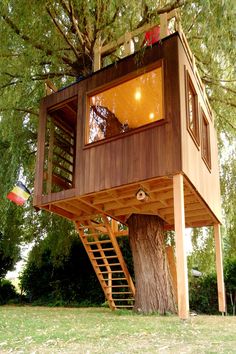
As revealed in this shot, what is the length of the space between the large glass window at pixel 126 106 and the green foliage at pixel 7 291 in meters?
7.56

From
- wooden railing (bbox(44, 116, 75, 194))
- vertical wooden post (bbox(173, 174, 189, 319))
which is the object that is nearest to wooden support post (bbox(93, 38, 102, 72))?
wooden railing (bbox(44, 116, 75, 194))

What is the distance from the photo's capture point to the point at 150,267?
22.0ft

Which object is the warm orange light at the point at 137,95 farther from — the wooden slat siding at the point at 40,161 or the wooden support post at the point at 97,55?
the wooden slat siding at the point at 40,161

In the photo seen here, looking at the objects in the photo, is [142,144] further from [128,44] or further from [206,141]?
[206,141]

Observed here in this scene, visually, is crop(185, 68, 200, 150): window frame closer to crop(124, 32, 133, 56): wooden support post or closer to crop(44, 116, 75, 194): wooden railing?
crop(124, 32, 133, 56): wooden support post

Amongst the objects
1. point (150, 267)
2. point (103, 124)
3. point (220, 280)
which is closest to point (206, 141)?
point (103, 124)

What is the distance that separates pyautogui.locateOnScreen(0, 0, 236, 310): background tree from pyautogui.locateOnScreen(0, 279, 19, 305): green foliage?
136 inches

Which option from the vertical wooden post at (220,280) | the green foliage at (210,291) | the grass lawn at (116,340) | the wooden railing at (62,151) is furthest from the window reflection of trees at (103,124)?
the green foliage at (210,291)

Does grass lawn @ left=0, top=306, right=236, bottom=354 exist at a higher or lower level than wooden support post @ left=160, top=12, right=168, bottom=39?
lower

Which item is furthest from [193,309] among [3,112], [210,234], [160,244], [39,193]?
[3,112]

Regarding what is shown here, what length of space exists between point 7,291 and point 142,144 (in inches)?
336

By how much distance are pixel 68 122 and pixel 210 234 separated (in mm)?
4205

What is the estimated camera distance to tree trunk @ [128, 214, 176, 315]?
21.3ft

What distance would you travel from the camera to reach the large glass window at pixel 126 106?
5.61 meters
